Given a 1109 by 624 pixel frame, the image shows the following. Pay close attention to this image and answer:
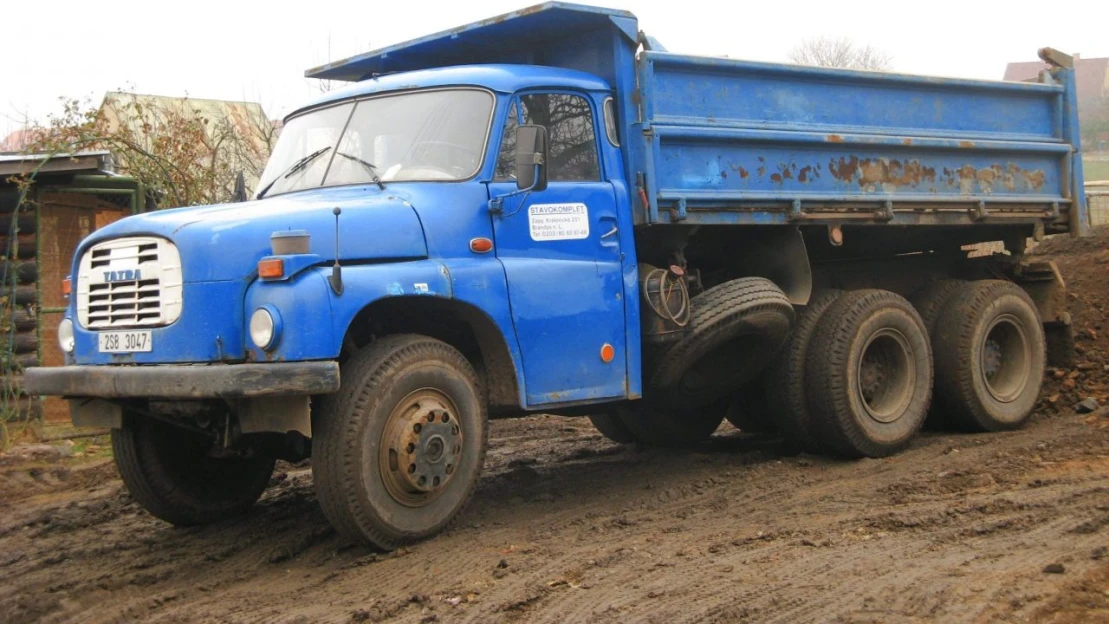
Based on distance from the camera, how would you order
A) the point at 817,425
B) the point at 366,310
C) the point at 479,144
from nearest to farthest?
the point at 366,310 → the point at 479,144 → the point at 817,425

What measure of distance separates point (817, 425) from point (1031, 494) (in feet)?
5.79

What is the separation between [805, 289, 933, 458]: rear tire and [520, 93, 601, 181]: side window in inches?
86.3

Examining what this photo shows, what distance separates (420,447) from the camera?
5.76m

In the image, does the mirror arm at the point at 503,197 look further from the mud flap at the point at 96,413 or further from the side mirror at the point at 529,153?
the mud flap at the point at 96,413

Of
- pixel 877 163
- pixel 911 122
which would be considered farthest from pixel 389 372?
pixel 911 122

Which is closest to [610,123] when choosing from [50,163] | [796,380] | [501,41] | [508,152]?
[508,152]

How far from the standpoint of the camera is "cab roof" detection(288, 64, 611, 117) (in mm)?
6594

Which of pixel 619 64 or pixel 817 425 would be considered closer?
pixel 619 64

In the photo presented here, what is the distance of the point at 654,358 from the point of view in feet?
23.5

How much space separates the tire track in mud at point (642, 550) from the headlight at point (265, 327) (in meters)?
1.11

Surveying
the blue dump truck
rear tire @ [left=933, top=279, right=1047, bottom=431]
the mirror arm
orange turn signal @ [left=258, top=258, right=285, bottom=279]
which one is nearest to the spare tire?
the blue dump truck

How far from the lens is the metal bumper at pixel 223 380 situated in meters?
5.18

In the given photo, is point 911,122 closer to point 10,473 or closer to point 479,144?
point 479,144

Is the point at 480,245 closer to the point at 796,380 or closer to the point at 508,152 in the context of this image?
the point at 508,152
